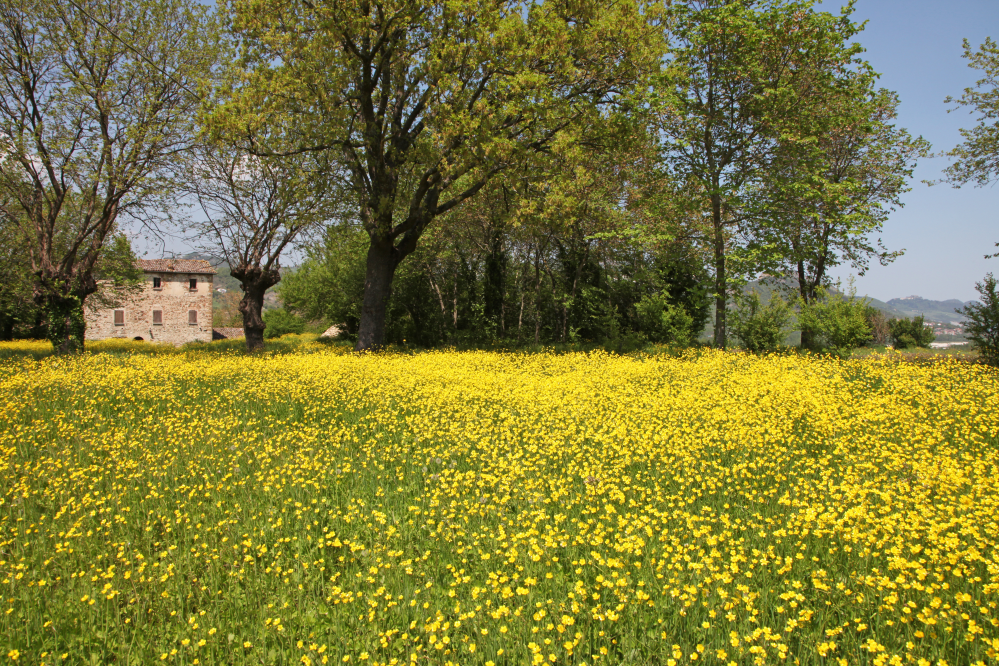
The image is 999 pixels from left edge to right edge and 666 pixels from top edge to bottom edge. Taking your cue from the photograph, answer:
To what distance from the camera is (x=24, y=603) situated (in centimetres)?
359

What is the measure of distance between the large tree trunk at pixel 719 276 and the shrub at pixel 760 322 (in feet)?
3.05

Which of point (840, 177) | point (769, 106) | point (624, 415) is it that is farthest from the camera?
point (840, 177)

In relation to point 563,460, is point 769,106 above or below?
above

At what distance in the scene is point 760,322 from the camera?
773 inches

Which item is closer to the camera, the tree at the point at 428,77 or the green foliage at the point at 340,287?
the tree at the point at 428,77

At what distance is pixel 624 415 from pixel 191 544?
539cm

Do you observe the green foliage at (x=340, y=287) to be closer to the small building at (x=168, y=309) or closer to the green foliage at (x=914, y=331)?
the small building at (x=168, y=309)

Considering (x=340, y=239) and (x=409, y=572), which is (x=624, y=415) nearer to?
(x=409, y=572)

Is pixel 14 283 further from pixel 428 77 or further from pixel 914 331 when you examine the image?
pixel 914 331

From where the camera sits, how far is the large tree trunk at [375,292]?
1852 cm

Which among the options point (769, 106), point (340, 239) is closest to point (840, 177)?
point (769, 106)

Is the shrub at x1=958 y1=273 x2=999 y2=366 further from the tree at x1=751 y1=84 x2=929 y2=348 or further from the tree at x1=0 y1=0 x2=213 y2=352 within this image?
the tree at x1=0 y1=0 x2=213 y2=352

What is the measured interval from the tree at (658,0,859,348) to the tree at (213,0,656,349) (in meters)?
3.18

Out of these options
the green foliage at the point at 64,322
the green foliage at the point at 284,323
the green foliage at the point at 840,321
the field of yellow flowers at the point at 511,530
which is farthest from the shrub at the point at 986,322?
the green foliage at the point at 284,323
